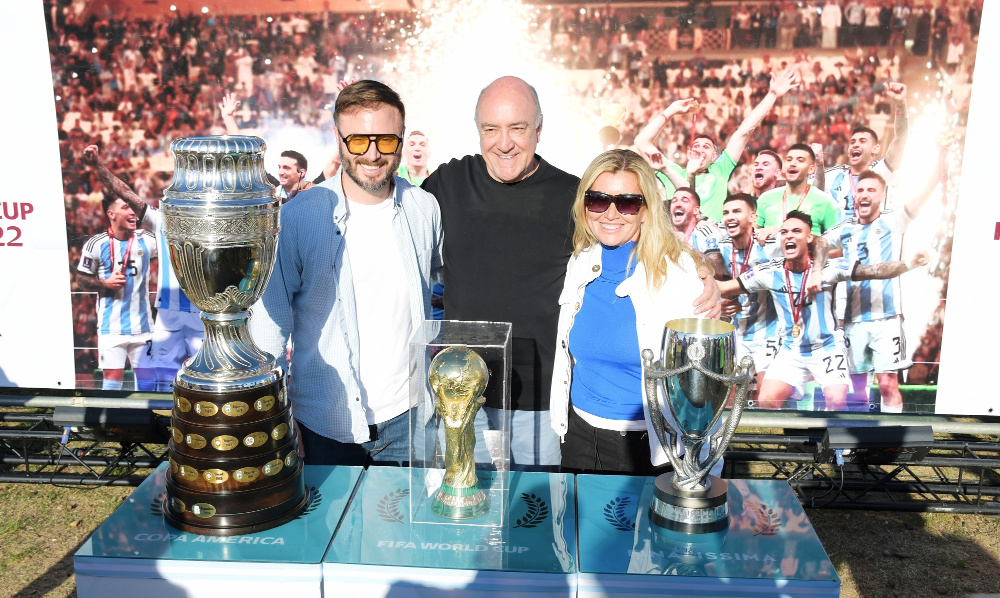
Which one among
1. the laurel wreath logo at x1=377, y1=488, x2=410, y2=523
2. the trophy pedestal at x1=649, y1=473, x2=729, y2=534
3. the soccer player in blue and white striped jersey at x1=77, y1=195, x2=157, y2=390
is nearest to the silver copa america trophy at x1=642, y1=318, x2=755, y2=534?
the trophy pedestal at x1=649, y1=473, x2=729, y2=534

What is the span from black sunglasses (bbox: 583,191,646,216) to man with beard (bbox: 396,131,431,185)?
169 cm

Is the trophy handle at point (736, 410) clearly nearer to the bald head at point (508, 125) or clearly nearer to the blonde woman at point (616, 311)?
the blonde woman at point (616, 311)

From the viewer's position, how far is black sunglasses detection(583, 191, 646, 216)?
2.70 metres

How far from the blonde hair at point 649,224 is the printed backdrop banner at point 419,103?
1.39m

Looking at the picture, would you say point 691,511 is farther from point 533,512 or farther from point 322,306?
point 322,306

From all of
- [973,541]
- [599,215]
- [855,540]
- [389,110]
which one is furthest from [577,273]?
[973,541]

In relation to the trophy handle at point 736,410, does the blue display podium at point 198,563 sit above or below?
below

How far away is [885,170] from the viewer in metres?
4.02

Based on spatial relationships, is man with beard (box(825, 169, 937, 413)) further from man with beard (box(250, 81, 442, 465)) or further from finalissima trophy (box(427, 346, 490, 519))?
finalissima trophy (box(427, 346, 490, 519))

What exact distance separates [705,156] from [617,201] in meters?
1.60

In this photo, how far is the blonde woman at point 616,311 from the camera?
8.86 ft

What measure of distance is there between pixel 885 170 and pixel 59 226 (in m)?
4.42

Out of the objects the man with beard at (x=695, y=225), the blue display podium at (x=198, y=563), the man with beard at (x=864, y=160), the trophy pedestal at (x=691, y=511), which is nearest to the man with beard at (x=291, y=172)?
the man with beard at (x=695, y=225)

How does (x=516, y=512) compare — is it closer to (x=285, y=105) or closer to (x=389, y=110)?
(x=389, y=110)
